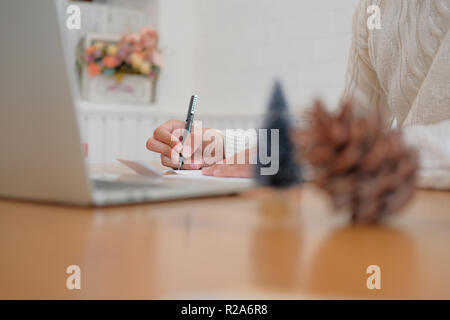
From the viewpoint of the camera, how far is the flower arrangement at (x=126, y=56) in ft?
9.29

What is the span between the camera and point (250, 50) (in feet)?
9.04

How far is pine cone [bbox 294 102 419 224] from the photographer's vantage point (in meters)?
0.28

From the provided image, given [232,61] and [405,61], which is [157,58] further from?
[405,61]

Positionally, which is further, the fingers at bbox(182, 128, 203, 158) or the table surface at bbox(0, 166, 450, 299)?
the fingers at bbox(182, 128, 203, 158)

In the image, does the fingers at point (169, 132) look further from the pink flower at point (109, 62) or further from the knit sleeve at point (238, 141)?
the pink flower at point (109, 62)

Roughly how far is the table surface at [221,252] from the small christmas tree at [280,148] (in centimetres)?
1

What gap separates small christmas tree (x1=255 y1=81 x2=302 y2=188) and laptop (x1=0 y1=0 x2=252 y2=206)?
0.11 m

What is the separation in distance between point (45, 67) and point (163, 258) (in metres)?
0.19

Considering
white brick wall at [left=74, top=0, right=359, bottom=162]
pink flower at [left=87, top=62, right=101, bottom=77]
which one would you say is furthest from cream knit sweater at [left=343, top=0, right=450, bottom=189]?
pink flower at [left=87, top=62, right=101, bottom=77]

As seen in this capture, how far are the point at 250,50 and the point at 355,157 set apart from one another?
2548mm

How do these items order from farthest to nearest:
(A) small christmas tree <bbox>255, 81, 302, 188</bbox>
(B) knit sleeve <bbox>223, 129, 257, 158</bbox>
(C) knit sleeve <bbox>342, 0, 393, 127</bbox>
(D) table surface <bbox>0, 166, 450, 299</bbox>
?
(C) knit sleeve <bbox>342, 0, 393, 127</bbox>
(B) knit sleeve <bbox>223, 129, 257, 158</bbox>
(A) small christmas tree <bbox>255, 81, 302, 188</bbox>
(D) table surface <bbox>0, 166, 450, 299</bbox>

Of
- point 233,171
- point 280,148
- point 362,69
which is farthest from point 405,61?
point 280,148

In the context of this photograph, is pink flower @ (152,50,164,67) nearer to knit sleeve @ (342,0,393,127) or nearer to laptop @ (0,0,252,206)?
knit sleeve @ (342,0,393,127)
